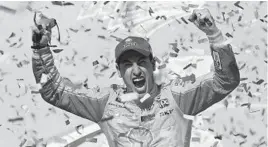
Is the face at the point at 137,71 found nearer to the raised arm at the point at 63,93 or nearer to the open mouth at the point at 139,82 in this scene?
the open mouth at the point at 139,82

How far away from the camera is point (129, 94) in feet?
12.2

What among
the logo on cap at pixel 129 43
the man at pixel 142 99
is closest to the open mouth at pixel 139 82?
the man at pixel 142 99

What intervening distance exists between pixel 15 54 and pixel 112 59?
31.8 inches

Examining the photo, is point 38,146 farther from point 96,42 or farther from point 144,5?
point 144,5

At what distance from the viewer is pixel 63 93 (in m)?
3.76

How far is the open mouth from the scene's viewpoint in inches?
143

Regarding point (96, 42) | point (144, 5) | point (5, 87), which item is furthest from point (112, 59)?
point (5, 87)

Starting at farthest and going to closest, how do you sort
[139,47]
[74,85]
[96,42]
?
[96,42]
[74,85]
[139,47]

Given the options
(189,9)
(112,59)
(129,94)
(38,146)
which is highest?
(189,9)

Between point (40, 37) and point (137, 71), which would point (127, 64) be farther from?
point (40, 37)

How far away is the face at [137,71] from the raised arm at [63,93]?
0.78 ft

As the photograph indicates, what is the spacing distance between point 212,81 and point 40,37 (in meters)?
1.19

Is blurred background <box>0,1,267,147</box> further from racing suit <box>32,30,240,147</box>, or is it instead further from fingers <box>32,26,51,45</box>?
fingers <box>32,26,51,45</box>

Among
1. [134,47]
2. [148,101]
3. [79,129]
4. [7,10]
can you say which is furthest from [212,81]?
[7,10]
